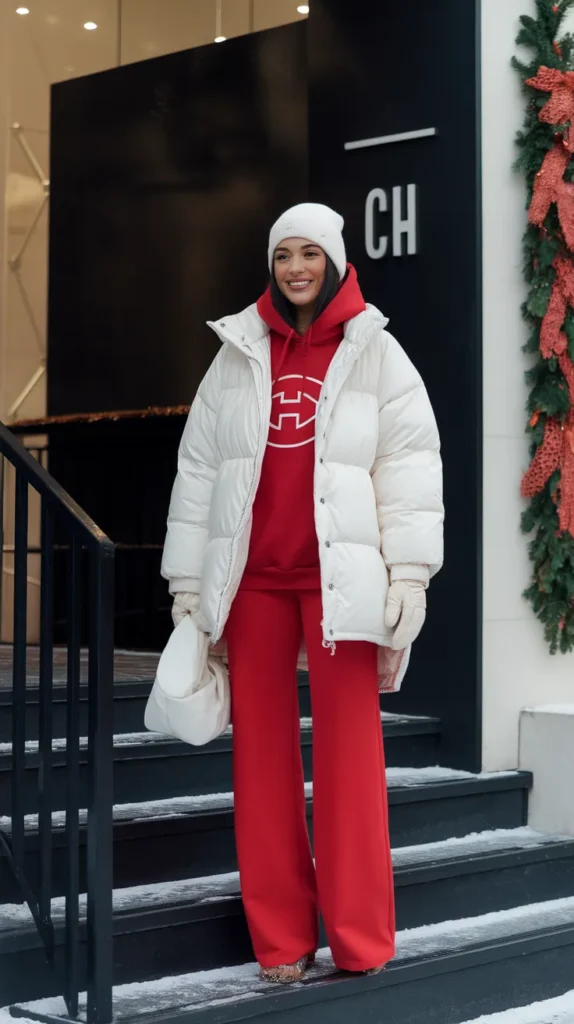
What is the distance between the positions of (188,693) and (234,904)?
56 cm

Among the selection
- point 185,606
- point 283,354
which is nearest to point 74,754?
point 185,606

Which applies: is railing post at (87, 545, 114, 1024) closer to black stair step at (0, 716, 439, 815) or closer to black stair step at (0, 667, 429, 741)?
black stair step at (0, 716, 439, 815)

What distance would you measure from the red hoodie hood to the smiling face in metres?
0.04

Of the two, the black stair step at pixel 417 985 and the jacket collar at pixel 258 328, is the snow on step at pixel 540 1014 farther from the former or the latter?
the jacket collar at pixel 258 328

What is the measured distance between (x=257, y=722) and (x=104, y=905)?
20.7 inches

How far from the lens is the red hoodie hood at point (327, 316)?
292cm

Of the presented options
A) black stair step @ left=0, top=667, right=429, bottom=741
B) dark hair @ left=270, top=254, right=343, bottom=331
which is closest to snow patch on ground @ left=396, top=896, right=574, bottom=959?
black stair step @ left=0, top=667, right=429, bottom=741

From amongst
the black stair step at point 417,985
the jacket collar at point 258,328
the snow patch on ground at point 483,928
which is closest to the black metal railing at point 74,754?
the black stair step at point 417,985

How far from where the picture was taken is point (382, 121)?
4523 mm

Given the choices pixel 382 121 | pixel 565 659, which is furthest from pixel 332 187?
pixel 565 659

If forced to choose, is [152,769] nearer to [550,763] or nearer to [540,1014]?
[540,1014]

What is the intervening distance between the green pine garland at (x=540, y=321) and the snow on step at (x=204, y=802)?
53cm

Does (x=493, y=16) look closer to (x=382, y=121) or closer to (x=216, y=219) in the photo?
(x=382, y=121)

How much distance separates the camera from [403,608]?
9.27 ft
